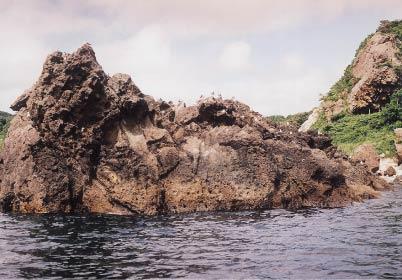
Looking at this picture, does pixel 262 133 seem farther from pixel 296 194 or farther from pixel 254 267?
pixel 254 267

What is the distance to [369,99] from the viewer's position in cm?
8369

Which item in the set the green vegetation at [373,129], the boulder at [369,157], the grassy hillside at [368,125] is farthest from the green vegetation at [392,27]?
the boulder at [369,157]

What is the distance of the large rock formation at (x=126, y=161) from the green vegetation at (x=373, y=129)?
39.8 meters

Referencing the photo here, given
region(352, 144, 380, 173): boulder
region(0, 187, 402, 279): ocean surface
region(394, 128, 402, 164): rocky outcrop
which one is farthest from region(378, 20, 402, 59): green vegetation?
region(0, 187, 402, 279): ocean surface

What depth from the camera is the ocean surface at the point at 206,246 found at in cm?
1466

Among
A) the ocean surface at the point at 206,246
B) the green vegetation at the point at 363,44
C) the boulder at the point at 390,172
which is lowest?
the ocean surface at the point at 206,246

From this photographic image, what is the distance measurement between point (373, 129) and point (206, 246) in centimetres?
6500

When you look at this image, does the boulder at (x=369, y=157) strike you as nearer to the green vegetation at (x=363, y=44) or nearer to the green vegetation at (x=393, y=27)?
the green vegetation at (x=393, y=27)

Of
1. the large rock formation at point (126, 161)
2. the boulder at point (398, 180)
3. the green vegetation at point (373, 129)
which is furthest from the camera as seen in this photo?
the green vegetation at point (373, 129)

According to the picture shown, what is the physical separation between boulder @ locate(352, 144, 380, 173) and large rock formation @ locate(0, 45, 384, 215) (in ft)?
96.8

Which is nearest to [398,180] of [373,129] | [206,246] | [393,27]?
[373,129]

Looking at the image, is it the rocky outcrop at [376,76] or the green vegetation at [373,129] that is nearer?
the green vegetation at [373,129]

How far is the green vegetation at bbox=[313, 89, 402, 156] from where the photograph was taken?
2800 inches

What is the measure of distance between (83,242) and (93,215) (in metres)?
8.64
